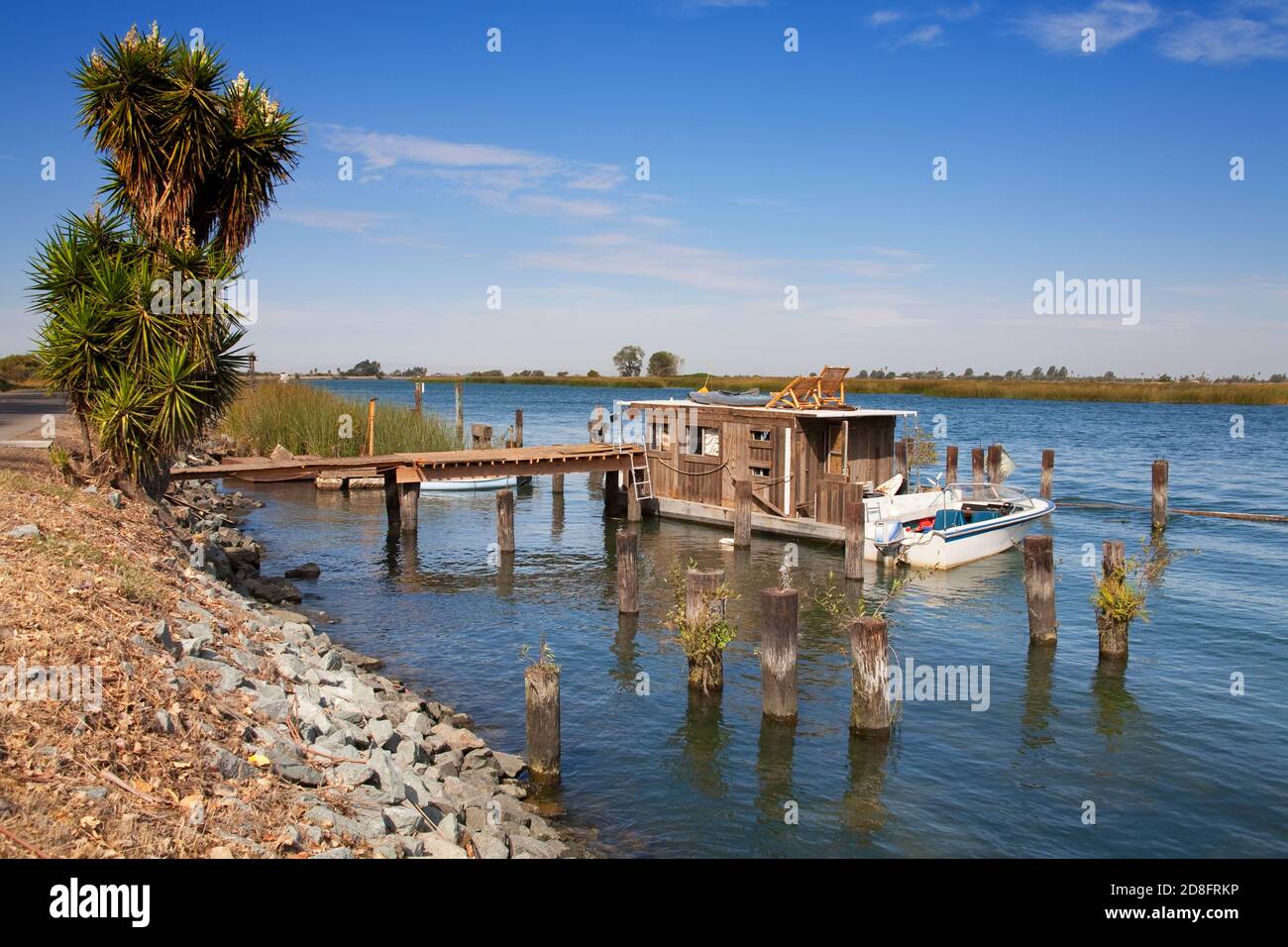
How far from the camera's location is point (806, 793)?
428 inches

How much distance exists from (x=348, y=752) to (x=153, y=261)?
10.7m

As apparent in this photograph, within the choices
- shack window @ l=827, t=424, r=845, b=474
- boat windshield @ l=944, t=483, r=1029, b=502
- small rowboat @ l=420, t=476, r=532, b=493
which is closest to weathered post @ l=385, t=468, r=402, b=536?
small rowboat @ l=420, t=476, r=532, b=493

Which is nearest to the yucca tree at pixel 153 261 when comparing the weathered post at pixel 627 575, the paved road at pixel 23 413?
the paved road at pixel 23 413

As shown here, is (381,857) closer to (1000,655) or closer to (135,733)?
(135,733)

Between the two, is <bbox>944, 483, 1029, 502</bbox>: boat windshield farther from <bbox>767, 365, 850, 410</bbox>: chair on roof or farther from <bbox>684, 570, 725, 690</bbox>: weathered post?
<bbox>684, 570, 725, 690</bbox>: weathered post

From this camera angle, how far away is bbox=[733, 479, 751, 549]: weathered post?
82.0 feet

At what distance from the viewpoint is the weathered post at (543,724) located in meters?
10.8

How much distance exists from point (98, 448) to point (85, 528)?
423 centimetres

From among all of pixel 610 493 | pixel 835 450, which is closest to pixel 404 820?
pixel 835 450

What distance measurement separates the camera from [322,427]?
115ft

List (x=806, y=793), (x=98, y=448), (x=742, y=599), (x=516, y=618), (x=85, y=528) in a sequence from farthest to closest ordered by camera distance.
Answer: (x=742, y=599) < (x=516, y=618) < (x=98, y=448) < (x=85, y=528) < (x=806, y=793)

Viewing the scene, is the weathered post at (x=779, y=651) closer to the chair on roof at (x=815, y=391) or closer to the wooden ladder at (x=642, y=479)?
the chair on roof at (x=815, y=391)
